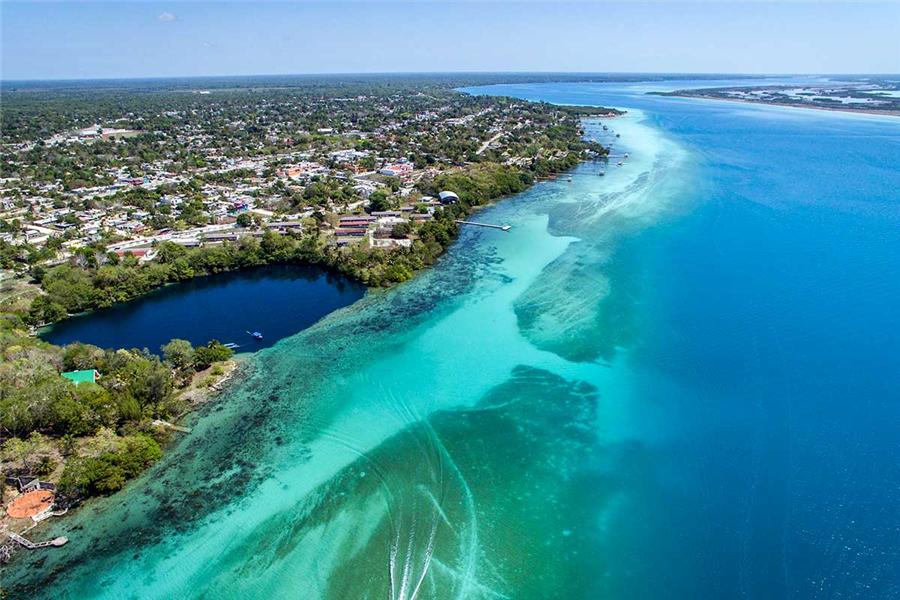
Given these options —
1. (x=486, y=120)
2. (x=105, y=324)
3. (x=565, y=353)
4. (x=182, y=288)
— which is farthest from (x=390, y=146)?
(x=565, y=353)

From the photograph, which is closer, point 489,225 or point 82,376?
point 82,376

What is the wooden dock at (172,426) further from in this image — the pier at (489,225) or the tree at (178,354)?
the pier at (489,225)

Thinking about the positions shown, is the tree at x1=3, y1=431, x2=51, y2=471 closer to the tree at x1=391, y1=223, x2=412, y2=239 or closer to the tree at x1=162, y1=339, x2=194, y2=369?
the tree at x1=162, y1=339, x2=194, y2=369

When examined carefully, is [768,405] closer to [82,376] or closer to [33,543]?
[33,543]

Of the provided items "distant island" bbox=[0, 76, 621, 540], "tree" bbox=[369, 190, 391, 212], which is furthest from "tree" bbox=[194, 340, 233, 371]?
"tree" bbox=[369, 190, 391, 212]

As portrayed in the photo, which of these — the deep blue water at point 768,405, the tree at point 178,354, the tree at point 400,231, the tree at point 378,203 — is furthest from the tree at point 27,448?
the tree at point 378,203

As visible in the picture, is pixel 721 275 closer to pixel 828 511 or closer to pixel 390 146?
pixel 828 511

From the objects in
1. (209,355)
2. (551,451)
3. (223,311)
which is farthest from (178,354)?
(551,451)
